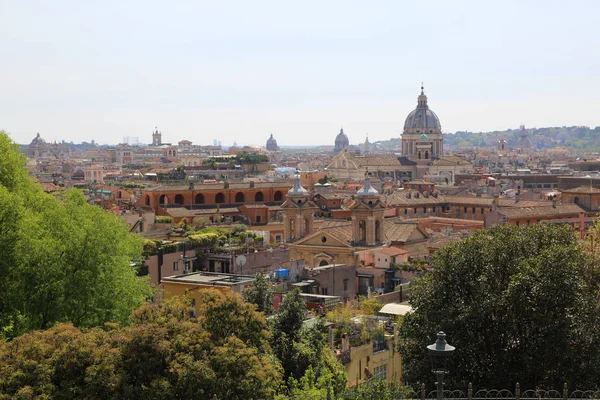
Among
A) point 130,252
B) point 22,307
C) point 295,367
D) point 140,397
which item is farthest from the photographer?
point 130,252

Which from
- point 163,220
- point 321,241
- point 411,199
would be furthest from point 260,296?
point 411,199

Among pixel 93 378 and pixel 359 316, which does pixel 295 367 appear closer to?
pixel 93 378

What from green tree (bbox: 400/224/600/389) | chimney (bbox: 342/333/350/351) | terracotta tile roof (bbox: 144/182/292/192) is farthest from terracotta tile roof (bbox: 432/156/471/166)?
green tree (bbox: 400/224/600/389)

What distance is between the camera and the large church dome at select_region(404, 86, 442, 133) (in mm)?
123750

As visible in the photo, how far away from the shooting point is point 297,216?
138ft

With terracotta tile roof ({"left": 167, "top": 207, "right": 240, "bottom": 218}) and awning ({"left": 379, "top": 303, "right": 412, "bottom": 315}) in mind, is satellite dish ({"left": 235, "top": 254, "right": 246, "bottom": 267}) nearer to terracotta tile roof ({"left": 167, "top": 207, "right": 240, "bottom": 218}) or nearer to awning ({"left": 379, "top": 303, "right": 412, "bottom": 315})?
awning ({"left": 379, "top": 303, "right": 412, "bottom": 315})

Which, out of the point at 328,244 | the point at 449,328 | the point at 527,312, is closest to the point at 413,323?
the point at 449,328

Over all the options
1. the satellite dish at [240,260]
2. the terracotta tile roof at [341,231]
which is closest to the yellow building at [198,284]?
the satellite dish at [240,260]

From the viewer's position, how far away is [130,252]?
2302cm

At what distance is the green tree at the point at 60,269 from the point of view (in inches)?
755

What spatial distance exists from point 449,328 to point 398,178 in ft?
297

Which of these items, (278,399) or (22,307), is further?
(22,307)

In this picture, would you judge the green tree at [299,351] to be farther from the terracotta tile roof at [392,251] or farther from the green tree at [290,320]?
the terracotta tile roof at [392,251]

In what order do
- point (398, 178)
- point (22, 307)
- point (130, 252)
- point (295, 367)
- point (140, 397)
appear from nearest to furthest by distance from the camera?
point (140, 397) < point (295, 367) < point (22, 307) < point (130, 252) < point (398, 178)
